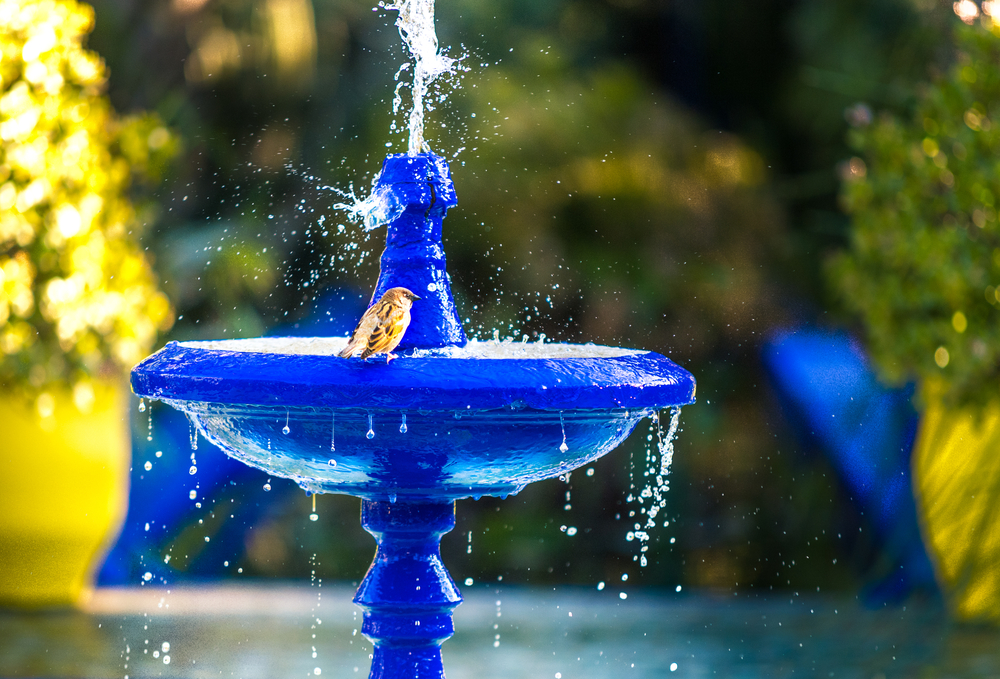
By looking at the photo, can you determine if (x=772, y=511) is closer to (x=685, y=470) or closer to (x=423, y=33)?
(x=685, y=470)

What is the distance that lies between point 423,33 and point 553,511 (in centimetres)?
435

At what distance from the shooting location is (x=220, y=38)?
7.04 metres

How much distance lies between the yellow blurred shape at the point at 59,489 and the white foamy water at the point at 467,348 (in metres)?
2.34

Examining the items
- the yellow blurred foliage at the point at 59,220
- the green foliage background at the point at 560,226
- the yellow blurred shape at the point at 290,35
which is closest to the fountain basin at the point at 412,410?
the yellow blurred foliage at the point at 59,220

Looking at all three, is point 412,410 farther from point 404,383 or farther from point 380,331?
point 380,331

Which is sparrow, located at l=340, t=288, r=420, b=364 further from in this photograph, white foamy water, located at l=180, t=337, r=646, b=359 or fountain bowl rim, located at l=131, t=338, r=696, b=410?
white foamy water, located at l=180, t=337, r=646, b=359

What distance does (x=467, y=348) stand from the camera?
2.86 meters

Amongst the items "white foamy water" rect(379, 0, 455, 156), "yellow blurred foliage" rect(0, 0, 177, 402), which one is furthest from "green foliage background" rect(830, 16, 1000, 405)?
"yellow blurred foliage" rect(0, 0, 177, 402)

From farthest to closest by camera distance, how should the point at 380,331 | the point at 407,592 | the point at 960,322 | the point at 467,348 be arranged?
the point at 960,322 → the point at 467,348 → the point at 407,592 → the point at 380,331

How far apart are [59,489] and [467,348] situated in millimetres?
2980

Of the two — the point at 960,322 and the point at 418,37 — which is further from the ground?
the point at 418,37

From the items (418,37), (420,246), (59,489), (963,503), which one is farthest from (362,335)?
(963,503)

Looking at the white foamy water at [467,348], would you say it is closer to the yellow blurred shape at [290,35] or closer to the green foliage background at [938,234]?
the green foliage background at [938,234]

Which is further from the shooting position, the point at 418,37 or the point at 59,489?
the point at 59,489
